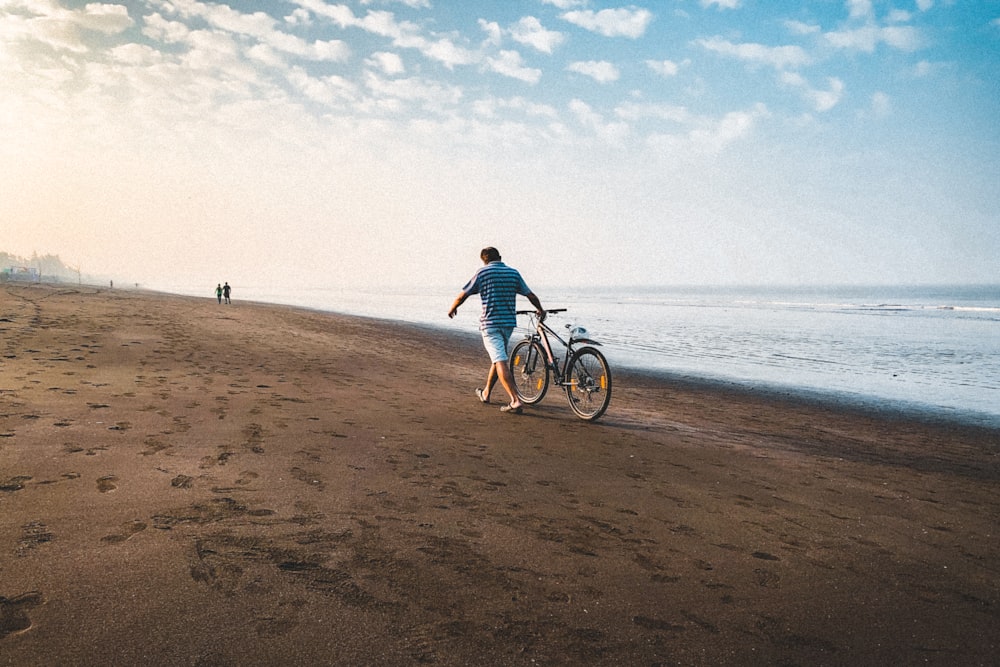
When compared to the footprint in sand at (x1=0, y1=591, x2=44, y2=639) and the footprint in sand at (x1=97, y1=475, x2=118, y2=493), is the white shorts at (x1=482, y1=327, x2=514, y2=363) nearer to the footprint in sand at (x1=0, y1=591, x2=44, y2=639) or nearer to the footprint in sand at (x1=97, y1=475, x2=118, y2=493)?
the footprint in sand at (x1=97, y1=475, x2=118, y2=493)

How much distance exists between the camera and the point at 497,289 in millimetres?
7879

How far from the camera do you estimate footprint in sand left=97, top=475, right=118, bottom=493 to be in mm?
3739

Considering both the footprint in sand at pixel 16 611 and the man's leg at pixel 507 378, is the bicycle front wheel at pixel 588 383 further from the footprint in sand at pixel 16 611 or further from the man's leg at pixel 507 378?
the footprint in sand at pixel 16 611

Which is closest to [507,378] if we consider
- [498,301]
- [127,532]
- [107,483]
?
[498,301]

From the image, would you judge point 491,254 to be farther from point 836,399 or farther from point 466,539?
point 836,399

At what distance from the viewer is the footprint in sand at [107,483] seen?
374 centimetres

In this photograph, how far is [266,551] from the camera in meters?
2.99

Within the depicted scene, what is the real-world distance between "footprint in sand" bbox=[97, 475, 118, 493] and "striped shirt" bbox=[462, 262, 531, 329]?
4846 millimetres

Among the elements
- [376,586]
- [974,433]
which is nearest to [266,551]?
[376,586]

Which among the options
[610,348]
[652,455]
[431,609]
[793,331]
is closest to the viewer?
[431,609]

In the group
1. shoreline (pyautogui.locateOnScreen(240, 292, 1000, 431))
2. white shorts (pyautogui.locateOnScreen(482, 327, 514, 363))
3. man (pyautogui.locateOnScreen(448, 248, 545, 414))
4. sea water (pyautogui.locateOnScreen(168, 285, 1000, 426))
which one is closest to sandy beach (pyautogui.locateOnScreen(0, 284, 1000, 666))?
man (pyautogui.locateOnScreen(448, 248, 545, 414))

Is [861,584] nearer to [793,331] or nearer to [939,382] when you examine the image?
[939,382]

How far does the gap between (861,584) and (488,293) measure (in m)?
5.71

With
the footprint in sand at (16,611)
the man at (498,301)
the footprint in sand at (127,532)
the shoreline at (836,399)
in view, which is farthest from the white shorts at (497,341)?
the footprint in sand at (16,611)
